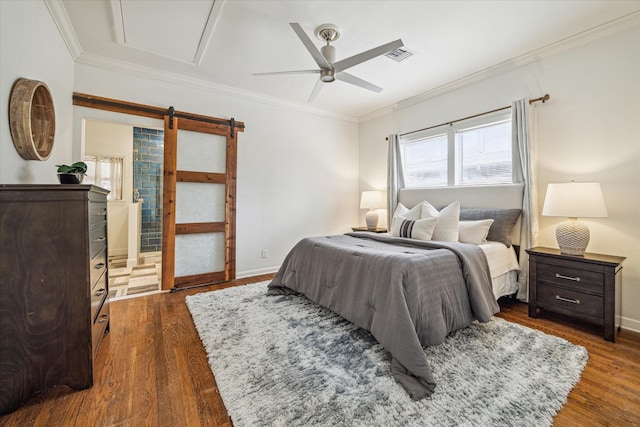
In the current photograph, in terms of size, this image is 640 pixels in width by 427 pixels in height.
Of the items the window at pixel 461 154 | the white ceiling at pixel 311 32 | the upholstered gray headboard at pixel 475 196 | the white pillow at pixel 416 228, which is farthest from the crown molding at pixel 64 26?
the upholstered gray headboard at pixel 475 196

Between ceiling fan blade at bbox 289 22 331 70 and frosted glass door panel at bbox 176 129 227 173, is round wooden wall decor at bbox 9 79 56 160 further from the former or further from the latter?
ceiling fan blade at bbox 289 22 331 70

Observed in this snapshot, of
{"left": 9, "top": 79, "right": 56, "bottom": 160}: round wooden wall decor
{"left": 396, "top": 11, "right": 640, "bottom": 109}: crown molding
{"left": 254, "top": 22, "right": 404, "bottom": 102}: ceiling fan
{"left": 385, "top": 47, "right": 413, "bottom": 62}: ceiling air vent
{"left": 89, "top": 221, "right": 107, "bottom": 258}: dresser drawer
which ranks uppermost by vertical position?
{"left": 385, "top": 47, "right": 413, "bottom": 62}: ceiling air vent

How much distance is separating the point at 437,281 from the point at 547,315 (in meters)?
1.57

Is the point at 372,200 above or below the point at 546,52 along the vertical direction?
below

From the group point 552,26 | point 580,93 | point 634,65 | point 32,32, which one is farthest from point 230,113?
point 634,65

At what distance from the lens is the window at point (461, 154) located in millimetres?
3318

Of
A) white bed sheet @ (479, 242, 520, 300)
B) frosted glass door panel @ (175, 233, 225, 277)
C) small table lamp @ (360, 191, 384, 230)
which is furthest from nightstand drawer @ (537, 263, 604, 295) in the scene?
frosted glass door panel @ (175, 233, 225, 277)

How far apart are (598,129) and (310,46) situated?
2765 millimetres

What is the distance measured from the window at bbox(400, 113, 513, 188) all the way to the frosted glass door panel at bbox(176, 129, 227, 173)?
2803 mm

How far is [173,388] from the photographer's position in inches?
63.7


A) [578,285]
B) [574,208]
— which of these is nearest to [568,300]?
[578,285]

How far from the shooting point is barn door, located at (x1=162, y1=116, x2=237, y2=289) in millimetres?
3457

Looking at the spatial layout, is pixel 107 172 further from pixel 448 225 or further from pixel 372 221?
pixel 448 225

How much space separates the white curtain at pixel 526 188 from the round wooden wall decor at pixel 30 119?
13.9ft
